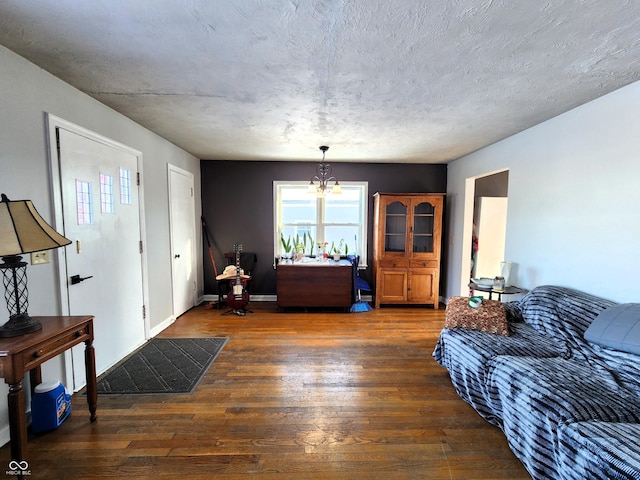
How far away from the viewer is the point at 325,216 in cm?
498

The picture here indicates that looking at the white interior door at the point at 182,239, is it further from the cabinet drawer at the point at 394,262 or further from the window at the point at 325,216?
the cabinet drawer at the point at 394,262

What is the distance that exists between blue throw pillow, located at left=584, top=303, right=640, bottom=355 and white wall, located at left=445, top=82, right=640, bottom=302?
0.28 metres

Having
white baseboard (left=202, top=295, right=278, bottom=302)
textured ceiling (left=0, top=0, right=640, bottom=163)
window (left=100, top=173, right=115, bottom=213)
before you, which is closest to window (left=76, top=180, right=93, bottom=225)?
window (left=100, top=173, right=115, bottom=213)

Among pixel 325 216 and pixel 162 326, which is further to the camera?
pixel 325 216

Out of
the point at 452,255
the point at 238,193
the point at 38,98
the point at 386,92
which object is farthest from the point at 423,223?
the point at 38,98

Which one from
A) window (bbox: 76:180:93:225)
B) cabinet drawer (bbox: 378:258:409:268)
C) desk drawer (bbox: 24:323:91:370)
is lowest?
desk drawer (bbox: 24:323:91:370)

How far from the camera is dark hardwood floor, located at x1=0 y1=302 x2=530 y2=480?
1.60m

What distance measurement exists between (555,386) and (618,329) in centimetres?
65

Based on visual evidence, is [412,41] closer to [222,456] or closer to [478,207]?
[222,456]

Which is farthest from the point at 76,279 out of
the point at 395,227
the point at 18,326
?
the point at 395,227

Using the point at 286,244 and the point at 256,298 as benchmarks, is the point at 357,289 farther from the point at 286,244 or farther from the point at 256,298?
the point at 256,298

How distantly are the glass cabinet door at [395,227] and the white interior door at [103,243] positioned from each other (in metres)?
3.33

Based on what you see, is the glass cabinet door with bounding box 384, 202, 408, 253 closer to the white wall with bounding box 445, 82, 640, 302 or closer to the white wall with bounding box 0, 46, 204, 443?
the white wall with bounding box 445, 82, 640, 302

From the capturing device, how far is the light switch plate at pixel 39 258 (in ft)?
6.20
